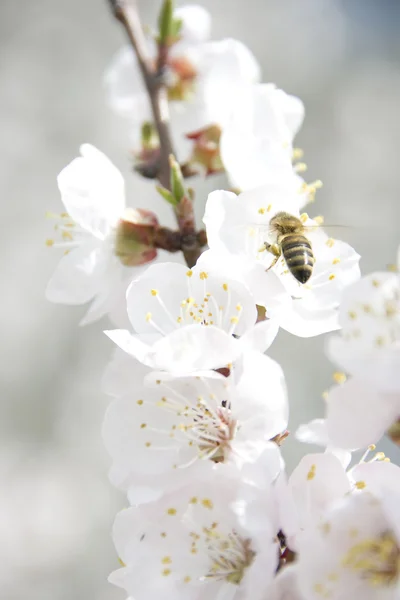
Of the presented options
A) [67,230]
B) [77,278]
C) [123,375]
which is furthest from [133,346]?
[67,230]

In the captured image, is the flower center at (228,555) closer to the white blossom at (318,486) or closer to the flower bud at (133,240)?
the white blossom at (318,486)

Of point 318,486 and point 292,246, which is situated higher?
point 292,246

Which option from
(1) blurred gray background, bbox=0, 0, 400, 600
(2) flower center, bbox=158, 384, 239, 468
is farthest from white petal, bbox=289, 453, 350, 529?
(1) blurred gray background, bbox=0, 0, 400, 600

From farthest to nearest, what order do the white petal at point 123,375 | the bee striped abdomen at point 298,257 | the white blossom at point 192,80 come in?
the white blossom at point 192,80 < the bee striped abdomen at point 298,257 < the white petal at point 123,375

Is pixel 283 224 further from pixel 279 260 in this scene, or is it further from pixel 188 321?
pixel 188 321

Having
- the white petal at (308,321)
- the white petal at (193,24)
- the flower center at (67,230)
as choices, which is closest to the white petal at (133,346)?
the white petal at (308,321)

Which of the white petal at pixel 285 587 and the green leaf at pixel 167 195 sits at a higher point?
the green leaf at pixel 167 195
